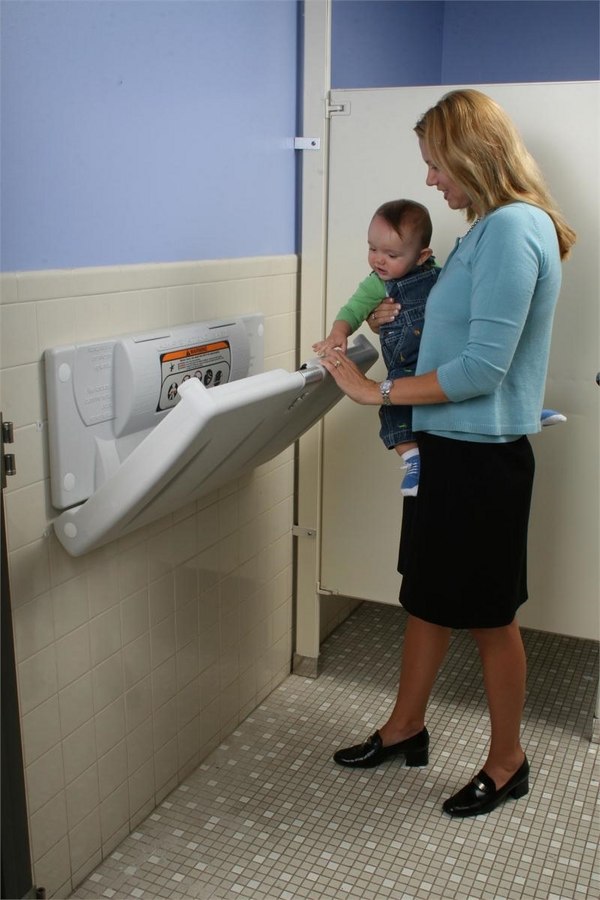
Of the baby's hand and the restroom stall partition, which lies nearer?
the baby's hand

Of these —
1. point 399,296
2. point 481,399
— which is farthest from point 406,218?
point 481,399

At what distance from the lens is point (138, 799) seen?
216 cm

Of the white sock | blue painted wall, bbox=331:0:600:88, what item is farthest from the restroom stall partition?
blue painted wall, bbox=331:0:600:88

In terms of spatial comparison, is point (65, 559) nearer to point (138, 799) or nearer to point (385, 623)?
point (138, 799)

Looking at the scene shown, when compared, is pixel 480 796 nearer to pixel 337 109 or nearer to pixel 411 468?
pixel 411 468

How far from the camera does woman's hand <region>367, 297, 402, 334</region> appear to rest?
2160mm

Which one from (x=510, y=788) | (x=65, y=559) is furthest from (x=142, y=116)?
(x=510, y=788)

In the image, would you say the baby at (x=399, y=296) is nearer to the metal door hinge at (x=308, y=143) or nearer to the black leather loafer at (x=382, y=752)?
the metal door hinge at (x=308, y=143)

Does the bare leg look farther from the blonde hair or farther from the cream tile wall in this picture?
the blonde hair

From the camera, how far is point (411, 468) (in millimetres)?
2139

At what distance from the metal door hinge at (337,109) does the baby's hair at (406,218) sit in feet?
1.66

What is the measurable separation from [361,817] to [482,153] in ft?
4.98

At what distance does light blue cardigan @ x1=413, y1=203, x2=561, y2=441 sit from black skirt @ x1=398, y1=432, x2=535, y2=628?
5 centimetres

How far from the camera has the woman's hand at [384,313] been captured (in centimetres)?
216
